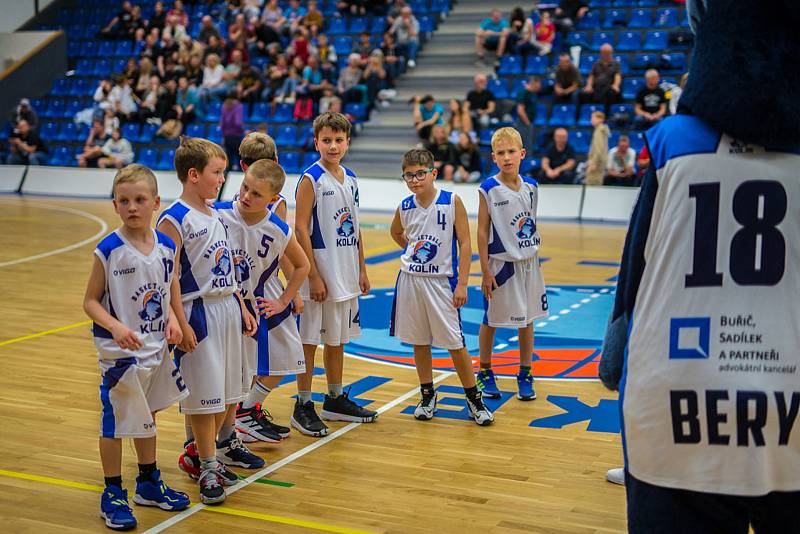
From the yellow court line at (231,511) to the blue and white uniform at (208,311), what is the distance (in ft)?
1.47

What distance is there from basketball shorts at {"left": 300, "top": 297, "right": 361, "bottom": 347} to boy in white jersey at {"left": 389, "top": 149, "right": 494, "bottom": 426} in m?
0.32

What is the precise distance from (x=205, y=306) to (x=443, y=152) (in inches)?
499

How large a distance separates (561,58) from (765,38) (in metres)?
15.3

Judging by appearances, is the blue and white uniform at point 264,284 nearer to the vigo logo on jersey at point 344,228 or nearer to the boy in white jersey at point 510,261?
the vigo logo on jersey at point 344,228

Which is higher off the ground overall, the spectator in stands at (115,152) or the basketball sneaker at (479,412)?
the spectator in stands at (115,152)

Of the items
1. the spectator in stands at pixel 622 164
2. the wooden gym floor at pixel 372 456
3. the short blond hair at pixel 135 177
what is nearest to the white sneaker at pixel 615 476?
the wooden gym floor at pixel 372 456

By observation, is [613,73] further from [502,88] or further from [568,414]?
[568,414]

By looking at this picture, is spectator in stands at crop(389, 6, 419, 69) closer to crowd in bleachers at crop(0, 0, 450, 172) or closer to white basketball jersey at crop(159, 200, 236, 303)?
crowd in bleachers at crop(0, 0, 450, 172)

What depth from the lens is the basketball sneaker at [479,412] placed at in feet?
17.6

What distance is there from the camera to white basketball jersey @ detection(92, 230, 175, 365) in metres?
3.83

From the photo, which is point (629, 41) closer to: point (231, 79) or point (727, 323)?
point (231, 79)

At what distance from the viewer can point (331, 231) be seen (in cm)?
534

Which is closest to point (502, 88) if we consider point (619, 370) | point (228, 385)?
point (228, 385)

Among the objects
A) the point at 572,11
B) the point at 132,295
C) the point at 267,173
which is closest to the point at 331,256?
the point at 267,173
